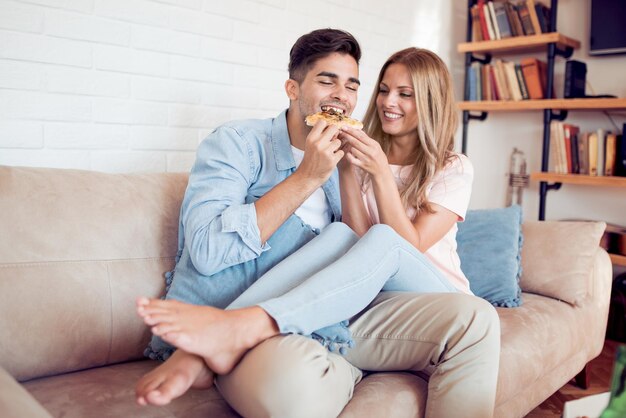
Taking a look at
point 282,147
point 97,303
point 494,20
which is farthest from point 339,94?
point 494,20

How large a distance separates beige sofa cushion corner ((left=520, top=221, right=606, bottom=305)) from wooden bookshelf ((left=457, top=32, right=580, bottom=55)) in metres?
1.39

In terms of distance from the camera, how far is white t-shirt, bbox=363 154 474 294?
1.81m

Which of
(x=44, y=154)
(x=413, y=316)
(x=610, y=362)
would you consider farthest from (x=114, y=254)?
(x=610, y=362)

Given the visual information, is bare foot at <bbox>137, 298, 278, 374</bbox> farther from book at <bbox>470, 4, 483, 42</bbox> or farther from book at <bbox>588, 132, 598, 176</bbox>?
book at <bbox>470, 4, 483, 42</bbox>

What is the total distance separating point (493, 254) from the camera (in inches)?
82.7

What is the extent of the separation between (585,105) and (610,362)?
51.4 inches

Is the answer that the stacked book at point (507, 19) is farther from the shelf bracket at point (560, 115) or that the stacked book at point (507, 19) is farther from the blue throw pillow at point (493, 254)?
the blue throw pillow at point (493, 254)

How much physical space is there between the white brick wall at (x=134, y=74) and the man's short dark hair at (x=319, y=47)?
1.88 feet

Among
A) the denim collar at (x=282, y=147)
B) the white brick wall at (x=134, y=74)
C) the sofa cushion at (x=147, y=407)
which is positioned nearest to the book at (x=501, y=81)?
the white brick wall at (x=134, y=74)

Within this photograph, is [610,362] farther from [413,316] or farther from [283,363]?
[283,363]

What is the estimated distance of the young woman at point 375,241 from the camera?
1180 mm

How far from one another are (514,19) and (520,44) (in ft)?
0.55

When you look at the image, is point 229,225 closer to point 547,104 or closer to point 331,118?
point 331,118

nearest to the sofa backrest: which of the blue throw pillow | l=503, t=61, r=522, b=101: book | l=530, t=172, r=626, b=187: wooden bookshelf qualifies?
the blue throw pillow
